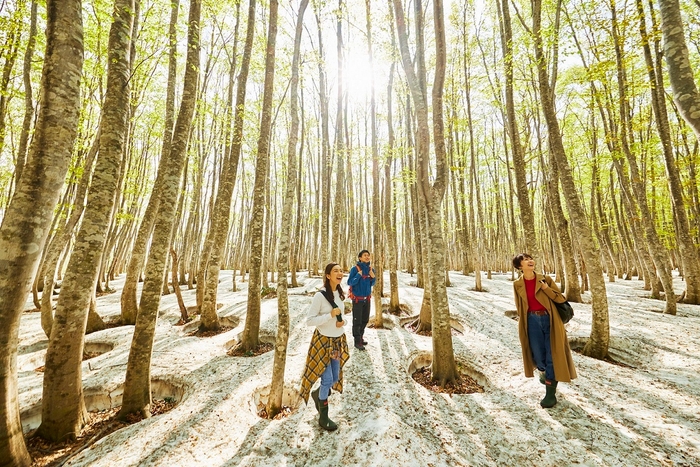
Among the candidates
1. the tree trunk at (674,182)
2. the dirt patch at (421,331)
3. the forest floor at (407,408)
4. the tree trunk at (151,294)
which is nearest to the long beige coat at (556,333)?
the forest floor at (407,408)

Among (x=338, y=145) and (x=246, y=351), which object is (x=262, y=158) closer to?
(x=246, y=351)

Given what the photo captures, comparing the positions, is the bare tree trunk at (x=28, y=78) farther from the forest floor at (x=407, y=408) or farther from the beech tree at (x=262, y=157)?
the beech tree at (x=262, y=157)

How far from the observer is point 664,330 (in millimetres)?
7215

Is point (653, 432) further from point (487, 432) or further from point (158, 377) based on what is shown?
point (158, 377)

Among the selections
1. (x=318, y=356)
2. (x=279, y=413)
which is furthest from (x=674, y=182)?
(x=279, y=413)

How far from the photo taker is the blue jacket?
20.2 feet

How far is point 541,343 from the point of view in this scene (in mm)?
4078

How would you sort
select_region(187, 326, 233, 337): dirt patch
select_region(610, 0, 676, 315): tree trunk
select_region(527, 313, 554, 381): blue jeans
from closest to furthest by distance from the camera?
select_region(527, 313, 554, 381): blue jeans, select_region(187, 326, 233, 337): dirt patch, select_region(610, 0, 676, 315): tree trunk

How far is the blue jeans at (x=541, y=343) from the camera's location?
403 cm

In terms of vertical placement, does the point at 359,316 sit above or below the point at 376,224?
below

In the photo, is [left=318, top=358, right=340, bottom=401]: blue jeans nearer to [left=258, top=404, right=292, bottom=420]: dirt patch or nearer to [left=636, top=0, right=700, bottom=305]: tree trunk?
[left=258, top=404, right=292, bottom=420]: dirt patch

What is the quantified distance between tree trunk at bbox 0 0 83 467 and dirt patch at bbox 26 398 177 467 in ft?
1.68

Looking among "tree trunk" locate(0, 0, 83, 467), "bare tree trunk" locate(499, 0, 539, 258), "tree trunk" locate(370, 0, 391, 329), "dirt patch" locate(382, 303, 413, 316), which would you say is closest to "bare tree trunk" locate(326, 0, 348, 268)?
"tree trunk" locate(370, 0, 391, 329)

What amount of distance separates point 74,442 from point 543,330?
6.67 meters
